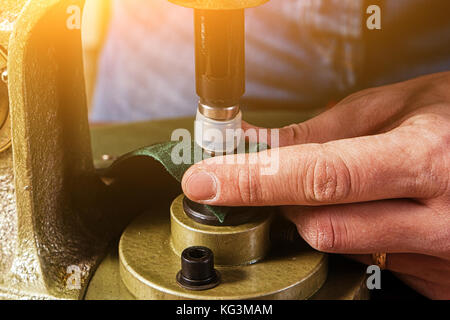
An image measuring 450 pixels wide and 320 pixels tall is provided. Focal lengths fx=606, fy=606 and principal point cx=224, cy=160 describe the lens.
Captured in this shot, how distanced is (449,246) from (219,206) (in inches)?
11.8

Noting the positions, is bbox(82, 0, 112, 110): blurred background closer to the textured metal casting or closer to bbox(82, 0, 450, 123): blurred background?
bbox(82, 0, 450, 123): blurred background

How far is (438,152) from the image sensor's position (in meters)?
0.73

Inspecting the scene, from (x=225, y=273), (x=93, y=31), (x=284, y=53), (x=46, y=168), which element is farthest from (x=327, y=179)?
(x=93, y=31)

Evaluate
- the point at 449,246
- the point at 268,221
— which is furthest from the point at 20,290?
the point at 449,246

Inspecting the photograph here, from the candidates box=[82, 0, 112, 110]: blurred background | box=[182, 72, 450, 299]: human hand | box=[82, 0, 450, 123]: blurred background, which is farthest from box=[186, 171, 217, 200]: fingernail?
box=[82, 0, 112, 110]: blurred background

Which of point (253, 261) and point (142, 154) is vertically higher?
point (142, 154)

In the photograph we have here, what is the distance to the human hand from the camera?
690 mm

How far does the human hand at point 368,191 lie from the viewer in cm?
69

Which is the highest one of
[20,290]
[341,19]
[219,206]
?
[341,19]

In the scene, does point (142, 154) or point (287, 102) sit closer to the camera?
point (142, 154)

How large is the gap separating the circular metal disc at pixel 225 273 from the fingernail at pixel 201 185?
9 cm

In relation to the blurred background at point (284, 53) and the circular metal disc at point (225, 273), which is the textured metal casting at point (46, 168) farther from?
the blurred background at point (284, 53)

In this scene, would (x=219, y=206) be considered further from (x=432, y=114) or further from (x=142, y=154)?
(x=432, y=114)

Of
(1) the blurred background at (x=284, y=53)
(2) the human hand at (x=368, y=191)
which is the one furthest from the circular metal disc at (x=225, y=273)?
Answer: (1) the blurred background at (x=284, y=53)
